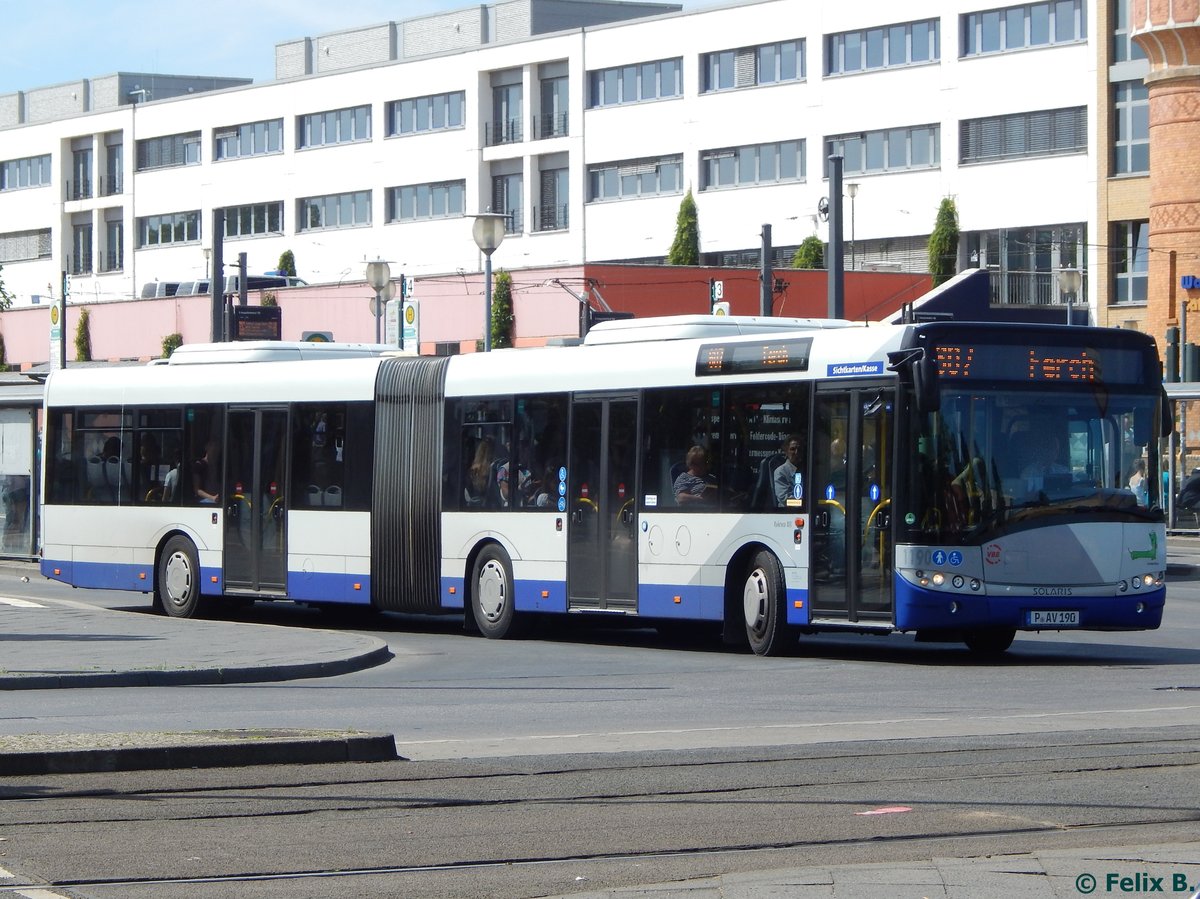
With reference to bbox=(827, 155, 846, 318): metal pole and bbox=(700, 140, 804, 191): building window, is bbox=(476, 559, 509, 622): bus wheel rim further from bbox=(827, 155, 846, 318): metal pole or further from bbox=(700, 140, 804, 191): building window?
bbox=(700, 140, 804, 191): building window

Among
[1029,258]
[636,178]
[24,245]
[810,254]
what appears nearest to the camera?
[810,254]

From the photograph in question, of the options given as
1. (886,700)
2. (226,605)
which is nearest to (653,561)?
(886,700)

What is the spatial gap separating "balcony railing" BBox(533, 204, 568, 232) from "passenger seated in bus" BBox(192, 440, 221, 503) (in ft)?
177

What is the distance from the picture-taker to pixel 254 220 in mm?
87562

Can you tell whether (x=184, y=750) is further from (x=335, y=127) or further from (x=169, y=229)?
(x=169, y=229)

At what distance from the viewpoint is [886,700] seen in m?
15.0

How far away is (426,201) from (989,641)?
63450 millimetres

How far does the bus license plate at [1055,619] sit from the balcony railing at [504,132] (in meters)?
62.3

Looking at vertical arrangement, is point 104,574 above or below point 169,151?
below

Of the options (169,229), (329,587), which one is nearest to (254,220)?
(169,229)

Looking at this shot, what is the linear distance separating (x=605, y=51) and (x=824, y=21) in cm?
941

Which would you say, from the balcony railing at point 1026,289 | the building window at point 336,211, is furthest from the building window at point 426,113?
the balcony railing at point 1026,289

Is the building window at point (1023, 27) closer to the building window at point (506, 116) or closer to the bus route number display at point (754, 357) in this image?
the building window at point (506, 116)

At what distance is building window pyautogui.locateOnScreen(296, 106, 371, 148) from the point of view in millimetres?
83688
